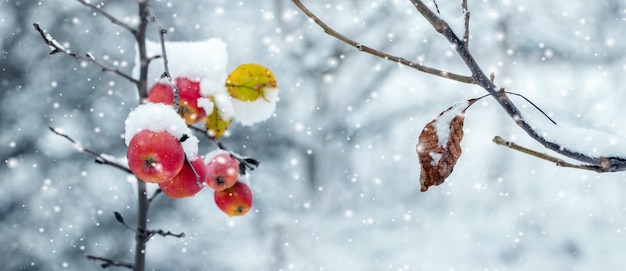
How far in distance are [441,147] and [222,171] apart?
1.88 feet

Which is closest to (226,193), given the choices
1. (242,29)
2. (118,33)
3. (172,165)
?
(172,165)

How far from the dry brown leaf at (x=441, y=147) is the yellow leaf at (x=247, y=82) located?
56 cm

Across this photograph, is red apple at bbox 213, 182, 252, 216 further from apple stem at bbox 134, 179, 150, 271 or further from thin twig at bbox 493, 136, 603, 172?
thin twig at bbox 493, 136, 603, 172

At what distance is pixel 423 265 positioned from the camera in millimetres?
6645

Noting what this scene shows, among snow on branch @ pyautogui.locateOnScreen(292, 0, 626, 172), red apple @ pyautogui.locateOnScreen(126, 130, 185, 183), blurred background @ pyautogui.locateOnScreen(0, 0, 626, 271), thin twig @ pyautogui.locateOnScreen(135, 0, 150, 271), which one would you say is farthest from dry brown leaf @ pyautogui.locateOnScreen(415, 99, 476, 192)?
blurred background @ pyautogui.locateOnScreen(0, 0, 626, 271)

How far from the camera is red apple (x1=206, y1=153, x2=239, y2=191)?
3.74ft

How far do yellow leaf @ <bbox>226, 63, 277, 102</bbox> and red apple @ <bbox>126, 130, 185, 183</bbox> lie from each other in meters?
0.22

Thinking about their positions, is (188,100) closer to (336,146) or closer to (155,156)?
(155,156)

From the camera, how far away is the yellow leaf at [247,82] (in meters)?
1.16

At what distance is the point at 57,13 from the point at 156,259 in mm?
2617

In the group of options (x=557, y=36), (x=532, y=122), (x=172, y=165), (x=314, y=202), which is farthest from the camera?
(x=314, y=202)

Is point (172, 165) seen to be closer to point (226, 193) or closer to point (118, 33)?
point (226, 193)

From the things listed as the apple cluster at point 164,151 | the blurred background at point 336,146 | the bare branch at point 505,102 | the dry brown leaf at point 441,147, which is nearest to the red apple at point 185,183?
the apple cluster at point 164,151

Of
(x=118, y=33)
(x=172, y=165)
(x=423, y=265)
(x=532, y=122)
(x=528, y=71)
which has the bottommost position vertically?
(x=532, y=122)
